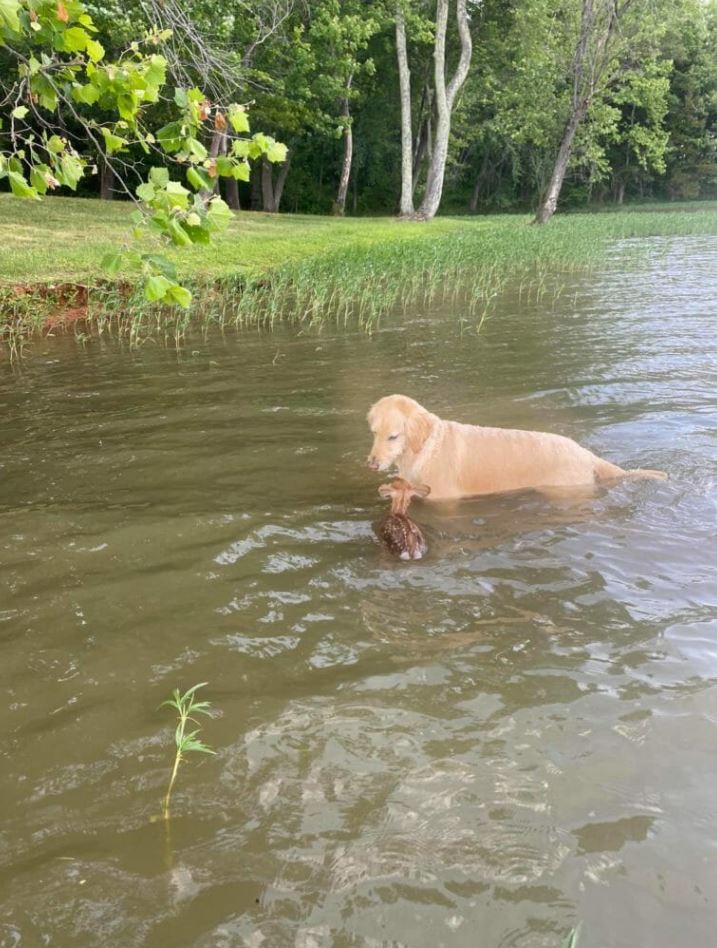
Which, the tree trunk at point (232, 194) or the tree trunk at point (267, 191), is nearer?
the tree trunk at point (232, 194)

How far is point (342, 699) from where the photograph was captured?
3475 mm

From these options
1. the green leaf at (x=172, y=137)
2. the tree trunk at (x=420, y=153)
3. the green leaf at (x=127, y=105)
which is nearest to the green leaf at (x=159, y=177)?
the green leaf at (x=172, y=137)

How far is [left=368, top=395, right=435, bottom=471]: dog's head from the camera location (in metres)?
5.68

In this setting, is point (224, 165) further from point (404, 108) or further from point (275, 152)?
point (404, 108)

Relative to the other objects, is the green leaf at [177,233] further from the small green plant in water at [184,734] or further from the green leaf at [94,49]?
the small green plant in water at [184,734]

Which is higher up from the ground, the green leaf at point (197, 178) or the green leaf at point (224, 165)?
the green leaf at point (224, 165)

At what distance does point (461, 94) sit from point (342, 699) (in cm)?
4610

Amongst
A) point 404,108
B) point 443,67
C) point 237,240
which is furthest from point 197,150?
point 404,108

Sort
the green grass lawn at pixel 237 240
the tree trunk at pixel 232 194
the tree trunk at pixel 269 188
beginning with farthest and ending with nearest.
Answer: the tree trunk at pixel 269 188 < the tree trunk at pixel 232 194 < the green grass lawn at pixel 237 240

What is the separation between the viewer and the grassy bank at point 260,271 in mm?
12852

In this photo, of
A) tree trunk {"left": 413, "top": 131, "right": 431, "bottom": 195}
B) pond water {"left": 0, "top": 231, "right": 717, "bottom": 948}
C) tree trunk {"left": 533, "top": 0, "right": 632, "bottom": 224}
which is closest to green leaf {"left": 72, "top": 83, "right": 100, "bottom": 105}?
pond water {"left": 0, "top": 231, "right": 717, "bottom": 948}

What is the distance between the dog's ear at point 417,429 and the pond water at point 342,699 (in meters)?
0.58

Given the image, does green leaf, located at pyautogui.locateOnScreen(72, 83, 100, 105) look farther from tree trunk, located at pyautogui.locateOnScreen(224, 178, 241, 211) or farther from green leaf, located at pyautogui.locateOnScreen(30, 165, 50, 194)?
tree trunk, located at pyautogui.locateOnScreen(224, 178, 241, 211)

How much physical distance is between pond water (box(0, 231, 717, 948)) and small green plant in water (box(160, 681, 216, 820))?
0.19 feet
